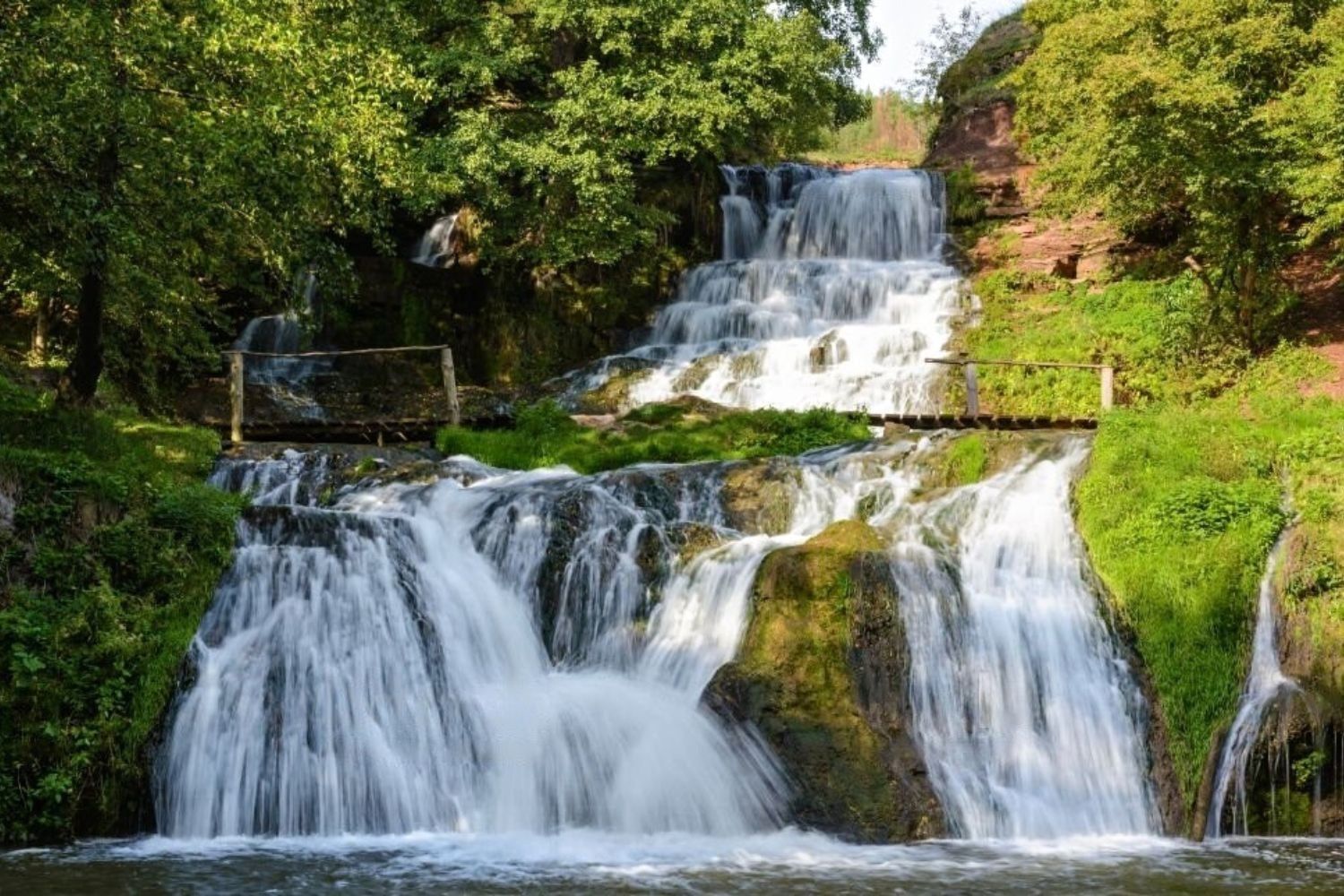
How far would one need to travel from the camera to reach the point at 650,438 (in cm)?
1788

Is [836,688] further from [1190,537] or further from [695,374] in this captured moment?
[695,374]

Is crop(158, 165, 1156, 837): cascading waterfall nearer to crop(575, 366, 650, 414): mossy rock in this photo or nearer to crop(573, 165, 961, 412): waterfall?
crop(573, 165, 961, 412): waterfall

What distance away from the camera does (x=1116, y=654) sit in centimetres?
1168

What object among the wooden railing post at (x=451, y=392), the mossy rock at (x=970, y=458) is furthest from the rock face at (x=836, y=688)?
the wooden railing post at (x=451, y=392)

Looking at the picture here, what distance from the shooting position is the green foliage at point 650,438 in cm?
1750

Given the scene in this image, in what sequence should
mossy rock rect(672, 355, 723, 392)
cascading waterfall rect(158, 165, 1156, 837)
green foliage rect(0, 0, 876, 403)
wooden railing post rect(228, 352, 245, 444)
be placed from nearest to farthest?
cascading waterfall rect(158, 165, 1156, 837), green foliage rect(0, 0, 876, 403), wooden railing post rect(228, 352, 245, 444), mossy rock rect(672, 355, 723, 392)

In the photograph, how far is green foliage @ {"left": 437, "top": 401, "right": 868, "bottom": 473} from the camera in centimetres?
1750

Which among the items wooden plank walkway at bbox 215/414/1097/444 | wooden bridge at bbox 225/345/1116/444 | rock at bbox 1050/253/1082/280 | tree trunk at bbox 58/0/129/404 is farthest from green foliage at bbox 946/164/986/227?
tree trunk at bbox 58/0/129/404

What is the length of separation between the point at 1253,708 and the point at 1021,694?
203 centimetres

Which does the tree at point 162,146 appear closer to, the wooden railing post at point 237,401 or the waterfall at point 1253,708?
the wooden railing post at point 237,401

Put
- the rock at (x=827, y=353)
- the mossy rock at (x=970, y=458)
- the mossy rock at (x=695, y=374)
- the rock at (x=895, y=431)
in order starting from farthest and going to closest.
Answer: the mossy rock at (x=695, y=374)
the rock at (x=827, y=353)
the rock at (x=895, y=431)
the mossy rock at (x=970, y=458)

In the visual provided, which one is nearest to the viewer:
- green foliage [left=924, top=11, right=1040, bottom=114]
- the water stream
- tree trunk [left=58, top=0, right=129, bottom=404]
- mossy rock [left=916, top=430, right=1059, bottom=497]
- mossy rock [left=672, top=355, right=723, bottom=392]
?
the water stream

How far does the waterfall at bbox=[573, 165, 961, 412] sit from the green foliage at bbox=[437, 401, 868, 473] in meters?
3.37

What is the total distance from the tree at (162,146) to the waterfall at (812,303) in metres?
9.02
